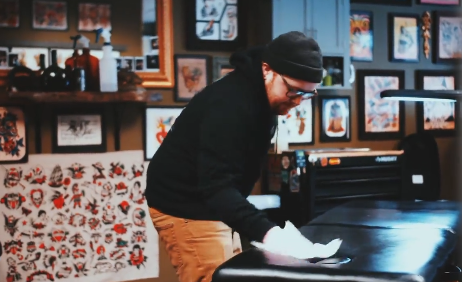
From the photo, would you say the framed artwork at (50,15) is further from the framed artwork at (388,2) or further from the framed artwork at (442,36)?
the framed artwork at (442,36)

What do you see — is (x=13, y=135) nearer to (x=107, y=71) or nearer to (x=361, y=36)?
(x=107, y=71)

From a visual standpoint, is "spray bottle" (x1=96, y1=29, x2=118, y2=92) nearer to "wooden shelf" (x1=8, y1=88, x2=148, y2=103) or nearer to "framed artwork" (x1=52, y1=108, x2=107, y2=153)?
"wooden shelf" (x1=8, y1=88, x2=148, y2=103)

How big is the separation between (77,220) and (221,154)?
2.28m

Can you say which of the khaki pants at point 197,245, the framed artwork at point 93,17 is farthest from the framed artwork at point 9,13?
the khaki pants at point 197,245

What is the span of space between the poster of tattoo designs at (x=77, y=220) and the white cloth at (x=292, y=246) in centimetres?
234

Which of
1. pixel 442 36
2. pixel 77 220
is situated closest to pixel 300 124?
pixel 442 36

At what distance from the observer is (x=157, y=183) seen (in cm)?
203

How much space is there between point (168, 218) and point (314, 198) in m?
2.00

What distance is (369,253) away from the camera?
1.57m

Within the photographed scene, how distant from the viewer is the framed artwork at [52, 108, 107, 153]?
3.72 meters

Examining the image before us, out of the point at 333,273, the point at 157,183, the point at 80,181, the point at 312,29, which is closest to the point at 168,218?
the point at 157,183

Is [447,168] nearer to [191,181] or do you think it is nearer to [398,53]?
[398,53]

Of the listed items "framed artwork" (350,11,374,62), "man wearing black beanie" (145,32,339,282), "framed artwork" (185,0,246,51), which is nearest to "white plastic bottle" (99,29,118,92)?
"framed artwork" (185,0,246,51)

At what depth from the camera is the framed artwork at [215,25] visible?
13.2ft
